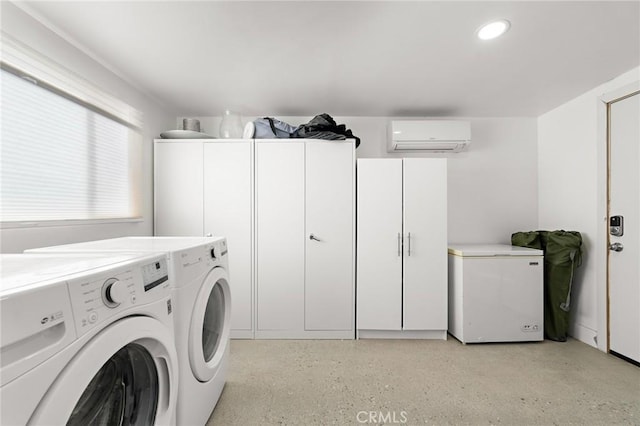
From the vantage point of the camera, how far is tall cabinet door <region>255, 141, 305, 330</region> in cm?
238

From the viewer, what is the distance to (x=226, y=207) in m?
2.38

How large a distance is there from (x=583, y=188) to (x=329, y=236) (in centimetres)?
225

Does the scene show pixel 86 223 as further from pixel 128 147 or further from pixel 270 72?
pixel 270 72

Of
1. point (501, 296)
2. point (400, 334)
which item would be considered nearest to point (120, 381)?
point (400, 334)


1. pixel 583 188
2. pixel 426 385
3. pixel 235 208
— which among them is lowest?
pixel 426 385

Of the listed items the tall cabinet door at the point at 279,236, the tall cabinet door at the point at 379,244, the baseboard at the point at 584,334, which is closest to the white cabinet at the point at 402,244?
the tall cabinet door at the point at 379,244

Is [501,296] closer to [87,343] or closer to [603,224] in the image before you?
[603,224]

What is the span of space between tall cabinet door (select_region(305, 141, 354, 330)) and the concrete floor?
0.27 meters

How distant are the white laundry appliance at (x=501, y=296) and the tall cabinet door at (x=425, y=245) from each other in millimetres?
186

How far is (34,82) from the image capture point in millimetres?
1424

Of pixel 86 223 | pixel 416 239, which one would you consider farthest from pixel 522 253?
pixel 86 223

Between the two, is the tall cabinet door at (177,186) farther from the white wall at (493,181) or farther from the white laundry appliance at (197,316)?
the white laundry appliance at (197,316)

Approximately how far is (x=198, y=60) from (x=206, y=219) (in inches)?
49.2

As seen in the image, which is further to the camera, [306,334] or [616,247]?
[306,334]
